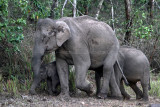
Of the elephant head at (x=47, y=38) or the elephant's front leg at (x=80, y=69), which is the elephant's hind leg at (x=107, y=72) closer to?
the elephant's front leg at (x=80, y=69)

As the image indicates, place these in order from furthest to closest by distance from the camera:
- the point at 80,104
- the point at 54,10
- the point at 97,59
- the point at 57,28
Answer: the point at 54,10
the point at 97,59
the point at 57,28
the point at 80,104

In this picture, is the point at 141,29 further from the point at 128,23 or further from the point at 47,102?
the point at 47,102

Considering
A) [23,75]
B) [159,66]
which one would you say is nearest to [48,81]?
[23,75]

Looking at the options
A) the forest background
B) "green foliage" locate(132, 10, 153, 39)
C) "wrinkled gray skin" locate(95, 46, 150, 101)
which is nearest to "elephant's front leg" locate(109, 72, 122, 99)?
"wrinkled gray skin" locate(95, 46, 150, 101)

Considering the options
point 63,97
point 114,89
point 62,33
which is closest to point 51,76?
point 63,97

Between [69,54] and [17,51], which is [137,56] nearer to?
[69,54]

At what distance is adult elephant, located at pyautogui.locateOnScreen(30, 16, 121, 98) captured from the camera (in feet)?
24.5

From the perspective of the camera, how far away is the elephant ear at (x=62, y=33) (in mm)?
7414

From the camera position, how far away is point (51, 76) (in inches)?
321

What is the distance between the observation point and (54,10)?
33.1 feet

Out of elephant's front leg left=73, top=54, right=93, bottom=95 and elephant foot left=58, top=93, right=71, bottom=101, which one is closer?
elephant foot left=58, top=93, right=71, bottom=101

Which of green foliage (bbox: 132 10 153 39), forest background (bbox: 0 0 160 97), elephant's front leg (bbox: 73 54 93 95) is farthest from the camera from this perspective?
green foliage (bbox: 132 10 153 39)

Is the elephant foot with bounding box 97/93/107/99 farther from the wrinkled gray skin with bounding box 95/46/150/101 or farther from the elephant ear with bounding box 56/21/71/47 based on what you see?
the elephant ear with bounding box 56/21/71/47

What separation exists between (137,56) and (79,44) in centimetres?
173
